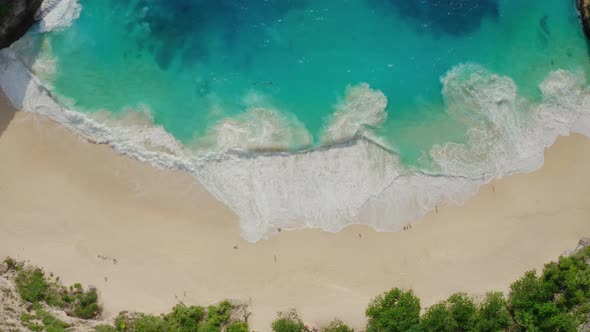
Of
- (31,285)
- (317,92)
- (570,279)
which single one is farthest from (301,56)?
(31,285)

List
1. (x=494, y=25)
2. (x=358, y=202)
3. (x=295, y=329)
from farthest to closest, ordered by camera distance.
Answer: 1. (x=494, y=25)
2. (x=358, y=202)
3. (x=295, y=329)

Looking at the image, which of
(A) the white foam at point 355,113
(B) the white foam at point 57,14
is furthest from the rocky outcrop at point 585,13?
(B) the white foam at point 57,14

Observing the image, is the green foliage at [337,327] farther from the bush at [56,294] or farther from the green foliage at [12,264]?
the green foliage at [12,264]

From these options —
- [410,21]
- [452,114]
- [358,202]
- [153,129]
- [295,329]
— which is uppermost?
[410,21]

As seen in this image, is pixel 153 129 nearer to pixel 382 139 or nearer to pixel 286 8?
pixel 286 8

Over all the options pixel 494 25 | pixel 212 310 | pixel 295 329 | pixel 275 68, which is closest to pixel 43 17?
pixel 275 68

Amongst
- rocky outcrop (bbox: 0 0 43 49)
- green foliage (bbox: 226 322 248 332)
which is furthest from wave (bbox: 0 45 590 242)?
green foliage (bbox: 226 322 248 332)

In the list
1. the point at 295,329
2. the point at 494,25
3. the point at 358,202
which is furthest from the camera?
the point at 494,25

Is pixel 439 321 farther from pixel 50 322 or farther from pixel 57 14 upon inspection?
pixel 57 14
